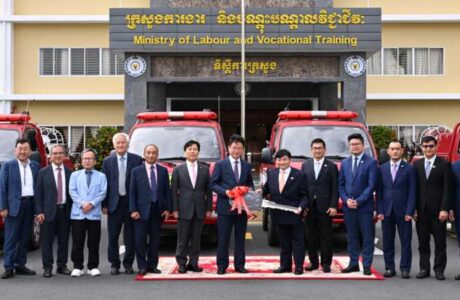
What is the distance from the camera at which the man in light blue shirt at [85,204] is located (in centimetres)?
942

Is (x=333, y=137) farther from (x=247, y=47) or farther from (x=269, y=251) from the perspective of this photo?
(x=247, y=47)

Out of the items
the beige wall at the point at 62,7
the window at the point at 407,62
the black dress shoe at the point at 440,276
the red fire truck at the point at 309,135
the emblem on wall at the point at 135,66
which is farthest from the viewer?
the window at the point at 407,62

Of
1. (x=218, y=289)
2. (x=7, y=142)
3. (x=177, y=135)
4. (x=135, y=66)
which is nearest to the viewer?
(x=218, y=289)

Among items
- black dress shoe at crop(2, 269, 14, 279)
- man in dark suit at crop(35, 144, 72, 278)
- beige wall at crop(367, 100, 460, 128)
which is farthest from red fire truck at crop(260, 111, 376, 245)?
beige wall at crop(367, 100, 460, 128)

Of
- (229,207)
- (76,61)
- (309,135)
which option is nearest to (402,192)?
(229,207)

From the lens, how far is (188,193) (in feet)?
31.4

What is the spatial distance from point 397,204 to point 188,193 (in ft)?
9.16

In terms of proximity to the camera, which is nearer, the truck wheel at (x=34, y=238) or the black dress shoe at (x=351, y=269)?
the black dress shoe at (x=351, y=269)

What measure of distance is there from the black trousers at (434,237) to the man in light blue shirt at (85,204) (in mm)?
4261

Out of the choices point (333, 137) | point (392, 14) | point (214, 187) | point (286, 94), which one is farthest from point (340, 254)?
point (392, 14)

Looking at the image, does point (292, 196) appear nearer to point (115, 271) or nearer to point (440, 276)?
point (440, 276)

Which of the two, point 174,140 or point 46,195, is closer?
point 46,195

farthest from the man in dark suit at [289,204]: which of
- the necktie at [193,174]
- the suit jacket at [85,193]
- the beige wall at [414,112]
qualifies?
the beige wall at [414,112]

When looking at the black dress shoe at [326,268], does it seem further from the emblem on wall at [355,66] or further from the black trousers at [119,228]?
the emblem on wall at [355,66]
